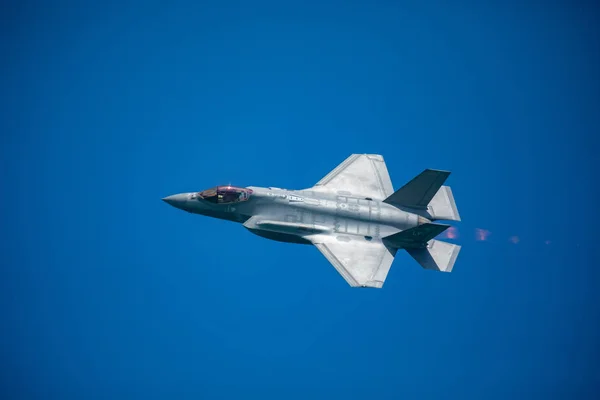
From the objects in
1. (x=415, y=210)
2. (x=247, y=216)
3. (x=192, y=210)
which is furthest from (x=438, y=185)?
(x=192, y=210)

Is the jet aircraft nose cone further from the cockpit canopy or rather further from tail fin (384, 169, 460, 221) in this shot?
tail fin (384, 169, 460, 221)

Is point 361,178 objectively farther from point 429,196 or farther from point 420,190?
point 429,196

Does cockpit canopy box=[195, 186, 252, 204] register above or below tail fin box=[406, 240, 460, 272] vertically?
above

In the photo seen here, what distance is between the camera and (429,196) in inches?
1067

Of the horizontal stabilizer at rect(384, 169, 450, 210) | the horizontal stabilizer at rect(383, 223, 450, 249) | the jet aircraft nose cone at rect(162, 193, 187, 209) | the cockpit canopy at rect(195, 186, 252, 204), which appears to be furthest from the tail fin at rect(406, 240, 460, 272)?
the jet aircraft nose cone at rect(162, 193, 187, 209)

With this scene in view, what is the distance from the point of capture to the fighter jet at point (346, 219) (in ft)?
84.6

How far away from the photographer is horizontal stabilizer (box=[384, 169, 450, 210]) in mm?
26266

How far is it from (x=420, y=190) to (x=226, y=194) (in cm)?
1091

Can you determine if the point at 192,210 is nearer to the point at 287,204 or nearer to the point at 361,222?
the point at 287,204

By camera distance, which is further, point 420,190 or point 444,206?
point 444,206

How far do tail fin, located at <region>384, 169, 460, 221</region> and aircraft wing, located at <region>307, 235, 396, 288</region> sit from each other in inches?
115

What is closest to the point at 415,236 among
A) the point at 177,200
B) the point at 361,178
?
the point at 361,178

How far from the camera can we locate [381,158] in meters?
30.5

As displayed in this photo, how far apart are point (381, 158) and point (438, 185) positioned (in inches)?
196
